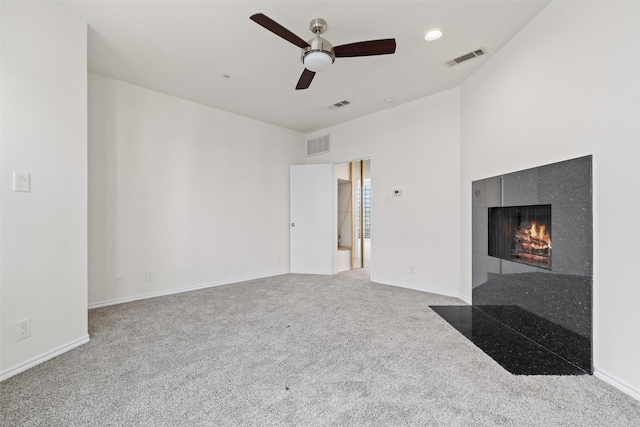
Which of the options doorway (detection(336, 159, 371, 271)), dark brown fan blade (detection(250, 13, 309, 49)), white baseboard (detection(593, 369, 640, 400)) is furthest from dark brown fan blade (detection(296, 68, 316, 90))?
white baseboard (detection(593, 369, 640, 400))

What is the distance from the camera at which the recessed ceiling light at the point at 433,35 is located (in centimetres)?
241

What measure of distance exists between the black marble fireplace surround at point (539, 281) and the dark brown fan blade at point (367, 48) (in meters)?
1.51

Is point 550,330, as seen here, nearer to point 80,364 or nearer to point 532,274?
point 532,274

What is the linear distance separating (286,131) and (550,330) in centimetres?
448

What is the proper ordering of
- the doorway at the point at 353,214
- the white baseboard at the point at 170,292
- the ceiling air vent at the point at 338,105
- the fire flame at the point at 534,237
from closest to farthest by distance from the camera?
the fire flame at the point at 534,237 < the white baseboard at the point at 170,292 < the ceiling air vent at the point at 338,105 < the doorway at the point at 353,214

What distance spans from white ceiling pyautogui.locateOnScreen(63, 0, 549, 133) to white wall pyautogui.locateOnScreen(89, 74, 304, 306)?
375 mm

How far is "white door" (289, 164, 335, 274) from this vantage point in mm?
4875

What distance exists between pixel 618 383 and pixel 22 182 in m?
3.95

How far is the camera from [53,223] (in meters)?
2.04

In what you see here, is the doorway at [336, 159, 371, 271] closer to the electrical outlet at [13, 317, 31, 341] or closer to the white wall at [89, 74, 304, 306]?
the white wall at [89, 74, 304, 306]

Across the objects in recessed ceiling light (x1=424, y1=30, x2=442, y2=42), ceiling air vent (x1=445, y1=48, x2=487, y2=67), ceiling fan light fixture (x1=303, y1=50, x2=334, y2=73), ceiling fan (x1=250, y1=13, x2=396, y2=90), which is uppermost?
ceiling air vent (x1=445, y1=48, x2=487, y2=67)

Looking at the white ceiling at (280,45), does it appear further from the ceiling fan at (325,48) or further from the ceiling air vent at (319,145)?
the ceiling air vent at (319,145)

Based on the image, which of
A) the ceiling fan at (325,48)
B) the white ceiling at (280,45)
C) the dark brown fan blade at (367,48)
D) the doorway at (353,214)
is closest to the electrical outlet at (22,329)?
the white ceiling at (280,45)

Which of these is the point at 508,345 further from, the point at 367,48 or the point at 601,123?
the point at 367,48
